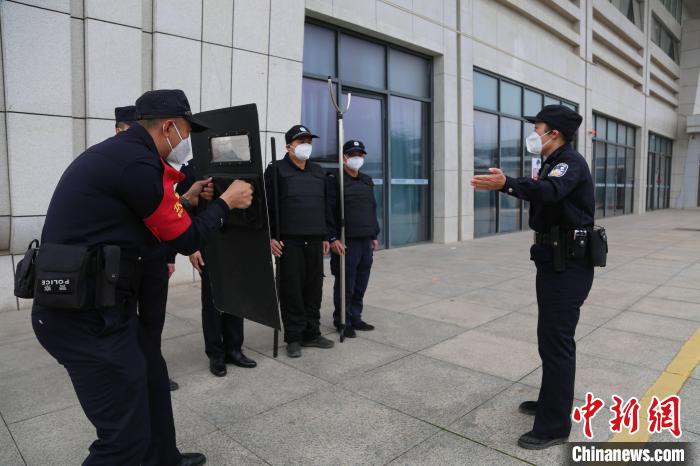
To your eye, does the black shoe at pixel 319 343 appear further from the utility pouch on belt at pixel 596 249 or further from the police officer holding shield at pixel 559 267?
the utility pouch on belt at pixel 596 249

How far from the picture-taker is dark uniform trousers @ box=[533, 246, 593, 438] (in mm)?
2982

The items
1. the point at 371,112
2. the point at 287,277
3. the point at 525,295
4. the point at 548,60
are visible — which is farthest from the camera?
the point at 548,60

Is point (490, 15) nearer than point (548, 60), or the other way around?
point (490, 15)

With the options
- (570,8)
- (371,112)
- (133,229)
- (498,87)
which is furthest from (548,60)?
(133,229)

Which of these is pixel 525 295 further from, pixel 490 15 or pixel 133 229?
pixel 490 15

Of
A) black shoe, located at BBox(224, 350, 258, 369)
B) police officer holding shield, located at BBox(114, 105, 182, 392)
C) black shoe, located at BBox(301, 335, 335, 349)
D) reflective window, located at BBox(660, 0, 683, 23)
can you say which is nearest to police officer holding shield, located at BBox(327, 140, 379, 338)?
black shoe, located at BBox(301, 335, 335, 349)

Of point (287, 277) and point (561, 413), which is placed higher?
point (287, 277)

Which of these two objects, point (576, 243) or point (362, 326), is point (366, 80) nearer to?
point (362, 326)

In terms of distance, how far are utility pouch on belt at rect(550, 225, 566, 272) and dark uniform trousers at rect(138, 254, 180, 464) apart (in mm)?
2113

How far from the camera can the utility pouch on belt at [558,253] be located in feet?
9.77

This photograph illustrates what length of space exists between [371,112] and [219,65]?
4.16 m

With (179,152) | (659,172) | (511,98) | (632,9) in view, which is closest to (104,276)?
(179,152)

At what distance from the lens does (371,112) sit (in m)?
11.0

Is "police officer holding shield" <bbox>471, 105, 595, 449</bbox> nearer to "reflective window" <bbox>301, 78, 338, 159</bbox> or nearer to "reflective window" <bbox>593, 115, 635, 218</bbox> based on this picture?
"reflective window" <bbox>301, 78, 338, 159</bbox>
